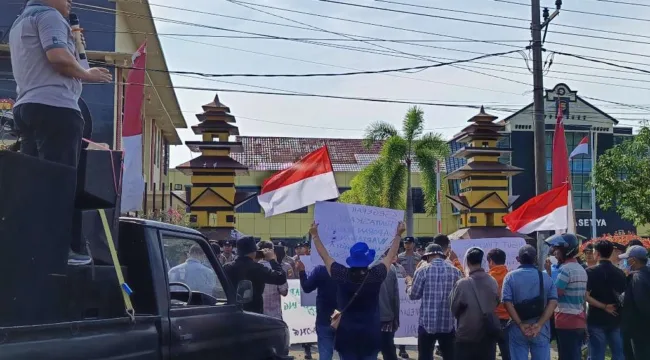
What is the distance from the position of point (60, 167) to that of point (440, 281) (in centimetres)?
569

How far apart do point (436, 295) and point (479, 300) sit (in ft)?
3.39

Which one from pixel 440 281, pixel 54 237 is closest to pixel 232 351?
pixel 54 237

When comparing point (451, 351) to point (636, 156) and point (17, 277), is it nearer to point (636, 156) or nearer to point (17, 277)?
point (17, 277)

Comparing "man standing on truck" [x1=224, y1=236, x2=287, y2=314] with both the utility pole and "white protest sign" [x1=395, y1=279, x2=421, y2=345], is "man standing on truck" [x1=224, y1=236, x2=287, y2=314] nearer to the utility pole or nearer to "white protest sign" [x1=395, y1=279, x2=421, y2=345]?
"white protest sign" [x1=395, y1=279, x2=421, y2=345]

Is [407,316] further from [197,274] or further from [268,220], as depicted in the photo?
[268,220]

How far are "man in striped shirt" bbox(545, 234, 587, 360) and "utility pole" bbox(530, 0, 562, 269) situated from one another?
774cm

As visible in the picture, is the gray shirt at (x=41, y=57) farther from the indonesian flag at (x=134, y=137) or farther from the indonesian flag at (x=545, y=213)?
the indonesian flag at (x=545, y=213)

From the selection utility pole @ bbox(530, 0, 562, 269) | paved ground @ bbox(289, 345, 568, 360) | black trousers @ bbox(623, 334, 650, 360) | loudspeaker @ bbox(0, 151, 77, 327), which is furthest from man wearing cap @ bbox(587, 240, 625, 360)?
utility pole @ bbox(530, 0, 562, 269)

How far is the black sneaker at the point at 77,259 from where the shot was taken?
4.07 metres

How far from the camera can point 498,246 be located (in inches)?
470

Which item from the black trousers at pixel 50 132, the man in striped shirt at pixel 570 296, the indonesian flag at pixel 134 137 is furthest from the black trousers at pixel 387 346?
the black trousers at pixel 50 132

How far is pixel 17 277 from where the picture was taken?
3504 mm

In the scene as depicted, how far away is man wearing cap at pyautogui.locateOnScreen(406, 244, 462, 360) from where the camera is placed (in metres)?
8.82

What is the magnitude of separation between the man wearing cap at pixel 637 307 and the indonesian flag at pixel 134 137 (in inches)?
218
